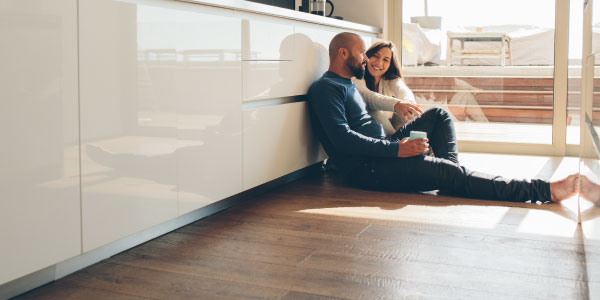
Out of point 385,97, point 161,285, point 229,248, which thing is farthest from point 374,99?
point 161,285

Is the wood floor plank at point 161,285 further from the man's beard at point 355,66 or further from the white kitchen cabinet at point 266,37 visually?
the man's beard at point 355,66

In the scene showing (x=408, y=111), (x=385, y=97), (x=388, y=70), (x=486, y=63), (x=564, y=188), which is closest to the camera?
(x=564, y=188)

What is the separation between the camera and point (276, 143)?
3084mm

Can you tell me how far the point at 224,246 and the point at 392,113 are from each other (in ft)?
6.25

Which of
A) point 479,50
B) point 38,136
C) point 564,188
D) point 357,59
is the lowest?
point 564,188

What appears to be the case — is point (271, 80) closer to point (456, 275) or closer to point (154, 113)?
point (154, 113)

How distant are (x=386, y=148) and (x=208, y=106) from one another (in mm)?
1028

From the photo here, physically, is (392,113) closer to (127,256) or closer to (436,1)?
(436,1)

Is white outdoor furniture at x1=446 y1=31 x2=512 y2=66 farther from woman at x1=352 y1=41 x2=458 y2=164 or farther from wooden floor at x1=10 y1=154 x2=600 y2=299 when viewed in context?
wooden floor at x1=10 y1=154 x2=600 y2=299

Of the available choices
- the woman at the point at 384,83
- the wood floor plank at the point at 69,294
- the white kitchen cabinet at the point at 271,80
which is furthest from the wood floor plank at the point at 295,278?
the woman at the point at 384,83

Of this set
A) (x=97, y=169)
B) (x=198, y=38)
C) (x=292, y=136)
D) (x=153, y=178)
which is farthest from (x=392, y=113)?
(x=97, y=169)

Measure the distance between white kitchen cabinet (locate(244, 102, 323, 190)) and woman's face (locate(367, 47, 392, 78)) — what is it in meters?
0.60

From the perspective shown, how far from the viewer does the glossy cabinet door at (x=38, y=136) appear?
1.55m

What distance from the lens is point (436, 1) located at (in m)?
4.61
